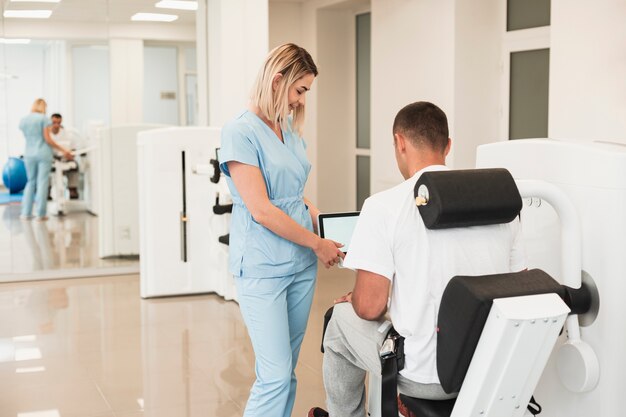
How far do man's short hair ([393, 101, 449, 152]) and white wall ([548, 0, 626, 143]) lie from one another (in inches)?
106

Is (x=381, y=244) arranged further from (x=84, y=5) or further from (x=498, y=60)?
(x=84, y=5)

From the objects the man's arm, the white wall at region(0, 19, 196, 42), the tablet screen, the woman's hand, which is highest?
Result: the white wall at region(0, 19, 196, 42)

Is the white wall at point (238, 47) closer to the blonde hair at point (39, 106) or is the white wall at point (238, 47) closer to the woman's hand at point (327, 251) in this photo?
the blonde hair at point (39, 106)

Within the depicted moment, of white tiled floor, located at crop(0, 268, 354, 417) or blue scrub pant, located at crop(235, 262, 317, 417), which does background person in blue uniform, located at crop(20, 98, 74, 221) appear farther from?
blue scrub pant, located at crop(235, 262, 317, 417)

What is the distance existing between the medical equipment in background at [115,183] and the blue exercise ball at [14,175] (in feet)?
1.86

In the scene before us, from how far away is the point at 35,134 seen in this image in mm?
6953

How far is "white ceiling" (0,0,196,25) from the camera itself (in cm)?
684

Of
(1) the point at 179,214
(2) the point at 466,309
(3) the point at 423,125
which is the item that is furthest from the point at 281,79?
(1) the point at 179,214

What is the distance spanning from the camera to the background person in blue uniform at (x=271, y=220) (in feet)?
8.41

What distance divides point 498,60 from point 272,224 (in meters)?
4.48

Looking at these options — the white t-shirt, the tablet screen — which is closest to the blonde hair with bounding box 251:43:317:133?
the tablet screen

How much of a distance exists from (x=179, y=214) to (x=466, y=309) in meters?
4.22

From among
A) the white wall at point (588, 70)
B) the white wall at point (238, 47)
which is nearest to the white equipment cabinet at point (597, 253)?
the white wall at point (588, 70)

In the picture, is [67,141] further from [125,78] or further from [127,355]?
[127,355]
